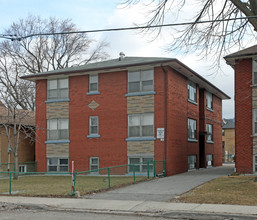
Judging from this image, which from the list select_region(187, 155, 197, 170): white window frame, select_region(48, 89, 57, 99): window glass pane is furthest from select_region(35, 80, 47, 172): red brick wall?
select_region(187, 155, 197, 170): white window frame

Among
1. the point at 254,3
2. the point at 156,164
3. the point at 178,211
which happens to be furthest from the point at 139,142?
the point at 178,211

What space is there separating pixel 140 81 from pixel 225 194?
12653 mm

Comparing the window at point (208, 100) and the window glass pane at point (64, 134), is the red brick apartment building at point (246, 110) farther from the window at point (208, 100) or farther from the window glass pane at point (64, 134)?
the window glass pane at point (64, 134)

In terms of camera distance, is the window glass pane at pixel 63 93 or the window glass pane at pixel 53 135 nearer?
the window glass pane at pixel 63 93

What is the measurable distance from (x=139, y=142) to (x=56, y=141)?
6411 millimetres

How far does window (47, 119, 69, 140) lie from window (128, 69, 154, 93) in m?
5.55

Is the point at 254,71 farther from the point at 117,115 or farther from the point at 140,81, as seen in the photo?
the point at 117,115

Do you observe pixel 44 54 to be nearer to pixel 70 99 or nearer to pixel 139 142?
pixel 70 99

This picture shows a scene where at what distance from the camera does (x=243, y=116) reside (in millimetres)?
23344

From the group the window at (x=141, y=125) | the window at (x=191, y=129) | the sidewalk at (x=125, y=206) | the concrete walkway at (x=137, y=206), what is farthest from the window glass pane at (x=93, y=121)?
the sidewalk at (x=125, y=206)

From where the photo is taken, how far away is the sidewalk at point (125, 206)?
12.0 m

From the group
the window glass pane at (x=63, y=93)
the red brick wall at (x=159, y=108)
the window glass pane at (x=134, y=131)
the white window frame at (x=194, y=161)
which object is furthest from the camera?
the white window frame at (x=194, y=161)

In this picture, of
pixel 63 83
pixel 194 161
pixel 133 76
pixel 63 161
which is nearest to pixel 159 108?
pixel 133 76

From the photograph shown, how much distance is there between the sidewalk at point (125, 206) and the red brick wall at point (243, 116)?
1096 centimetres
